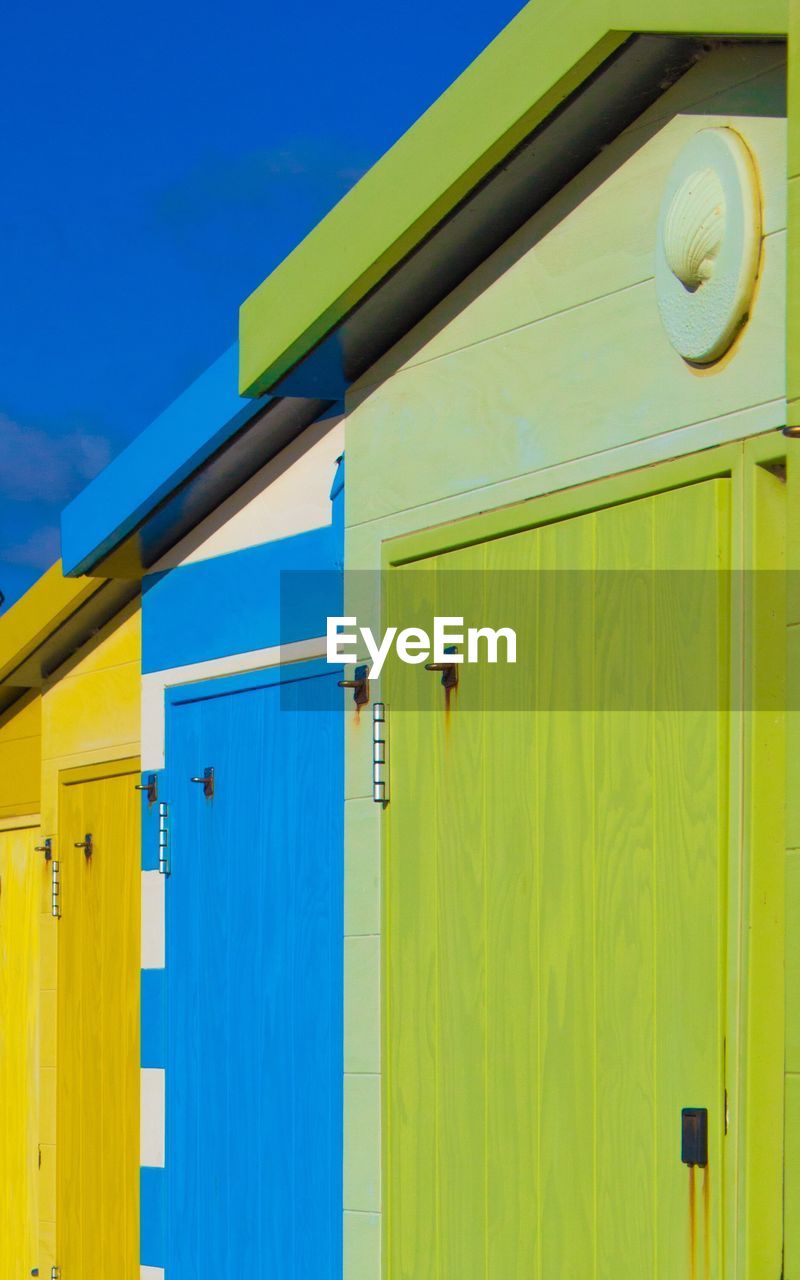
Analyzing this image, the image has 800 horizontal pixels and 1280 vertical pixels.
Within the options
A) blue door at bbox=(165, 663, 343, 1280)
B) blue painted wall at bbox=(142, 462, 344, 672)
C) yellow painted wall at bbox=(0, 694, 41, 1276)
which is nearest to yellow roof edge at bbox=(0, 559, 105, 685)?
yellow painted wall at bbox=(0, 694, 41, 1276)

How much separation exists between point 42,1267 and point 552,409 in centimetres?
496

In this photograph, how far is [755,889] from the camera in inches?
128

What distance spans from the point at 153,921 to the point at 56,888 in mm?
1440

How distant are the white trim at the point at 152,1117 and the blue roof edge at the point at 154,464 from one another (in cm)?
177

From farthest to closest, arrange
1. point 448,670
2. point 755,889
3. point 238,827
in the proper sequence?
point 238,827 → point 448,670 → point 755,889

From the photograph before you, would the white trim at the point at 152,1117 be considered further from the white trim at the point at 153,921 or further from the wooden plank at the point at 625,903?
the wooden plank at the point at 625,903

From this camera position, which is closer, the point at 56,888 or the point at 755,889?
the point at 755,889

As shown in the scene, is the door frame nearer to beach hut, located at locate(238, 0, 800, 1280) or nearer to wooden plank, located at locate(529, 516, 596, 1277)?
beach hut, located at locate(238, 0, 800, 1280)

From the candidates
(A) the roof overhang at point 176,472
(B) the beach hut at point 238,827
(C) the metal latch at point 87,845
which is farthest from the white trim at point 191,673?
(C) the metal latch at point 87,845

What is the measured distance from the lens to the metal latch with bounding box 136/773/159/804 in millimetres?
6227

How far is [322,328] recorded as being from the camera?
176 inches

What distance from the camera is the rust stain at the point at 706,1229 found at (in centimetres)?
330

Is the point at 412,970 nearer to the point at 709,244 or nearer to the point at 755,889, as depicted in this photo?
the point at 755,889

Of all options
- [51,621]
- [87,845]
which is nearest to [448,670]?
[87,845]
